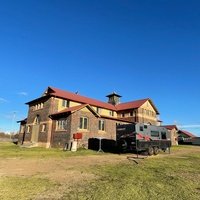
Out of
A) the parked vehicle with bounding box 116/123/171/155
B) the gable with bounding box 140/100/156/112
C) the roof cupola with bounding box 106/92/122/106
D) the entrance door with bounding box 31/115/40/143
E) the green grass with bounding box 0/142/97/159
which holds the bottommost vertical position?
the green grass with bounding box 0/142/97/159

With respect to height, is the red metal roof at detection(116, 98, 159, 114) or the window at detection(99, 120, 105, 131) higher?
the red metal roof at detection(116, 98, 159, 114)

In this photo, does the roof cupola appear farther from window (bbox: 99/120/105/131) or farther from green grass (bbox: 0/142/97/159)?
green grass (bbox: 0/142/97/159)

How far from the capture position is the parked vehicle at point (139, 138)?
2131 cm

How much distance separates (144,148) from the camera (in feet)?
70.9

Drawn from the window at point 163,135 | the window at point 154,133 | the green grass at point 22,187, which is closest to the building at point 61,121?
the window at point 154,133

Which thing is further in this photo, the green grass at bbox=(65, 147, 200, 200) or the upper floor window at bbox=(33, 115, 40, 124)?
the upper floor window at bbox=(33, 115, 40, 124)

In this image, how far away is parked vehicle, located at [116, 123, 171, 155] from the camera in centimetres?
2131

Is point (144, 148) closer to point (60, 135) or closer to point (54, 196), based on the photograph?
point (60, 135)

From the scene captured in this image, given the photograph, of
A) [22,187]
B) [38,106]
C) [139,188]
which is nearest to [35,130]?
[38,106]

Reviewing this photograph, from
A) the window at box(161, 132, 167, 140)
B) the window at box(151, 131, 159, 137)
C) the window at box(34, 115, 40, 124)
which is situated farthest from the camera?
the window at box(34, 115, 40, 124)

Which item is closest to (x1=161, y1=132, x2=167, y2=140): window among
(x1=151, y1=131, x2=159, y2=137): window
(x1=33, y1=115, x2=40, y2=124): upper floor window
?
(x1=151, y1=131, x2=159, y2=137): window

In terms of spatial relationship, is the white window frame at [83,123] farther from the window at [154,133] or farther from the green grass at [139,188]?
the green grass at [139,188]

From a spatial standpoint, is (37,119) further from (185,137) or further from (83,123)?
(185,137)

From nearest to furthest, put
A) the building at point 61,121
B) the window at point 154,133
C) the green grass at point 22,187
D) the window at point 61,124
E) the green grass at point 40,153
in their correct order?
the green grass at point 22,187 < the green grass at point 40,153 < the window at point 154,133 < the building at point 61,121 < the window at point 61,124
